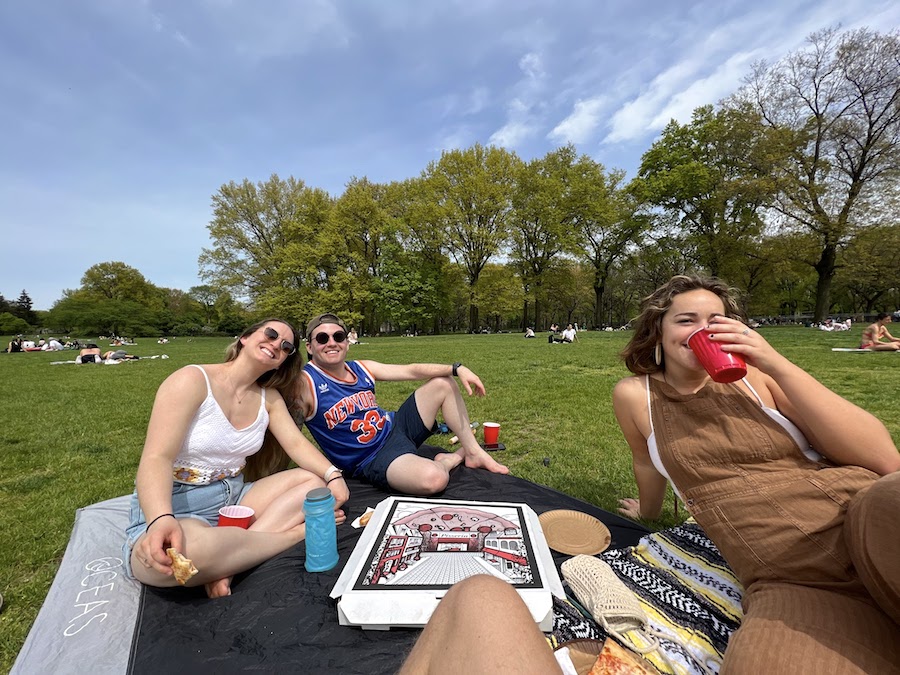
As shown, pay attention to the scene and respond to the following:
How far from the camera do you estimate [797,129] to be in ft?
70.9

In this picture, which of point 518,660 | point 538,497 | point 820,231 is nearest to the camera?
point 518,660

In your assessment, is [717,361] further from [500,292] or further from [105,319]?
[105,319]

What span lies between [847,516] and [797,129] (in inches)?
1169

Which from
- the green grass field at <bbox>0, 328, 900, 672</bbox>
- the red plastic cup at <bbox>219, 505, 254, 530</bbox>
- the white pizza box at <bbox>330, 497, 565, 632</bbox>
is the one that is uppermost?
the red plastic cup at <bbox>219, 505, 254, 530</bbox>

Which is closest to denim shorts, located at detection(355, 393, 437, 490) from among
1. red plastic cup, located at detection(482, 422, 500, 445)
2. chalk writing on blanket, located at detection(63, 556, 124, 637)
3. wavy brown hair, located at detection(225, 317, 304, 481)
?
wavy brown hair, located at detection(225, 317, 304, 481)

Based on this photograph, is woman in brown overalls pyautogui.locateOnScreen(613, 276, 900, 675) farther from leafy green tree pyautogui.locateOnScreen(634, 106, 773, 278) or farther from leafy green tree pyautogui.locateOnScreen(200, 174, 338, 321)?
leafy green tree pyautogui.locateOnScreen(200, 174, 338, 321)

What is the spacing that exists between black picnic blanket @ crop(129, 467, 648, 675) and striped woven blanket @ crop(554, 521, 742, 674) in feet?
1.57

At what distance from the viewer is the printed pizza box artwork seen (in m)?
1.84

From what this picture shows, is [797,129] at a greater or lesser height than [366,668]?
greater

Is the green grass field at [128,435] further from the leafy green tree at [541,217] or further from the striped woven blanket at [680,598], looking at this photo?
the leafy green tree at [541,217]

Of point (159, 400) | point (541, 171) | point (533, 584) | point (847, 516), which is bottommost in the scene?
point (533, 584)

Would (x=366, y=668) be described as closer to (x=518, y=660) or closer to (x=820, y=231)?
(x=518, y=660)

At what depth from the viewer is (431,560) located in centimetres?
197

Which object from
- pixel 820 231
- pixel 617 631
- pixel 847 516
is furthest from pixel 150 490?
pixel 820 231
